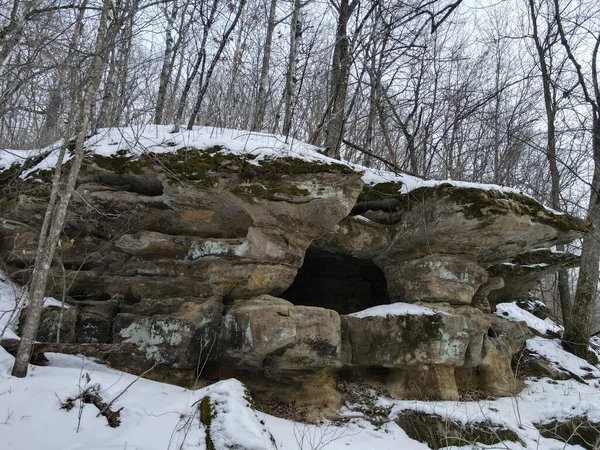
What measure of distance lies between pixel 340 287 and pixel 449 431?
157 inches

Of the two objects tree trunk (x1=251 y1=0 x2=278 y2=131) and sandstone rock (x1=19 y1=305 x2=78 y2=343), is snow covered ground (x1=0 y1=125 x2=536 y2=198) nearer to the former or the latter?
sandstone rock (x1=19 y1=305 x2=78 y2=343)

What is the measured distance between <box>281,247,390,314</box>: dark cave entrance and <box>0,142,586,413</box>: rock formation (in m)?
1.69


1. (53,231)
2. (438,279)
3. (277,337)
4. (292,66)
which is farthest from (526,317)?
(53,231)

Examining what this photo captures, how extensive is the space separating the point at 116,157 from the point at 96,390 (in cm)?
305

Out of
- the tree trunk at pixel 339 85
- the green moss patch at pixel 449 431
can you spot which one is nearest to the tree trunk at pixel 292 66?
the tree trunk at pixel 339 85

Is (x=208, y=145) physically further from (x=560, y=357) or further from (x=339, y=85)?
(x=560, y=357)

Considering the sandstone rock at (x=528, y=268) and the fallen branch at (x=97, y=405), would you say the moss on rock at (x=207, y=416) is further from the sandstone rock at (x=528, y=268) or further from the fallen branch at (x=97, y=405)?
the sandstone rock at (x=528, y=268)

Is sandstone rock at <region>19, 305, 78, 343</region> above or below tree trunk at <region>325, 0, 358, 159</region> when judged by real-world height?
below

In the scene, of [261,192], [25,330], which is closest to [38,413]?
[25,330]

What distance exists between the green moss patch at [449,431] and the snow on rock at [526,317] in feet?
16.7

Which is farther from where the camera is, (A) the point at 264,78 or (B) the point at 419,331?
(A) the point at 264,78

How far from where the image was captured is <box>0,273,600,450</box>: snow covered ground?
130 inches

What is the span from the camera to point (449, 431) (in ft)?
15.9

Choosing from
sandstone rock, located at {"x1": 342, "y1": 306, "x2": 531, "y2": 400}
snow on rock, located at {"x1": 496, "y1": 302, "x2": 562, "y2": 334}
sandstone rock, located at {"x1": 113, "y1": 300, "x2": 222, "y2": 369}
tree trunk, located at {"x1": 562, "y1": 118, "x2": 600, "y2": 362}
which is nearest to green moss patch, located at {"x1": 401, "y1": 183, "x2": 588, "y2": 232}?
sandstone rock, located at {"x1": 342, "y1": 306, "x2": 531, "y2": 400}
